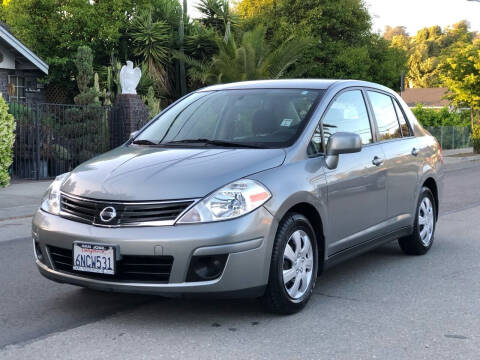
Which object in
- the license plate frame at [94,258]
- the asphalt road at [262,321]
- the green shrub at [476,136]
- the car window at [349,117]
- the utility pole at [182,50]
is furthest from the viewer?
the utility pole at [182,50]

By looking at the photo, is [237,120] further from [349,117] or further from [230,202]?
[230,202]

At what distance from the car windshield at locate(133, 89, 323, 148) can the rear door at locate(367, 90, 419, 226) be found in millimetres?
1017

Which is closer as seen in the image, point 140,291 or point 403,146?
point 140,291

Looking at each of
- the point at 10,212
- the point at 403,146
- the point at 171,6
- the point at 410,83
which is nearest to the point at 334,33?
the point at 171,6

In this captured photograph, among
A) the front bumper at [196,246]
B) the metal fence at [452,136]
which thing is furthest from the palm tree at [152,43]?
the front bumper at [196,246]

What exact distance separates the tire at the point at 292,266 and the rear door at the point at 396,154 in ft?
4.97

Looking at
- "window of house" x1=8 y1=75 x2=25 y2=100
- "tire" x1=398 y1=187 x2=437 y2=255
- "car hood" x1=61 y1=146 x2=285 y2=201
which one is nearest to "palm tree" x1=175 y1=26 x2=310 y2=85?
"window of house" x1=8 y1=75 x2=25 y2=100

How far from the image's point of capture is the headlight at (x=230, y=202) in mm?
4336

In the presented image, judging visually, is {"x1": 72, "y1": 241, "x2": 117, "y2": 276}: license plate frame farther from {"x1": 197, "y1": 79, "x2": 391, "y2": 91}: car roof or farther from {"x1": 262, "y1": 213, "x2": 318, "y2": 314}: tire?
{"x1": 197, "y1": 79, "x2": 391, "y2": 91}: car roof

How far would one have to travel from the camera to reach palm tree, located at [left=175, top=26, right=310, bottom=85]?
2703cm

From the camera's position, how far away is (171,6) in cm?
3127

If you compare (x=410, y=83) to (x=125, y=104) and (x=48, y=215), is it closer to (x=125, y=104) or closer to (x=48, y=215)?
(x=125, y=104)

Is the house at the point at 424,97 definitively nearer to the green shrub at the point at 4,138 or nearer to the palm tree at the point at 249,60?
the palm tree at the point at 249,60

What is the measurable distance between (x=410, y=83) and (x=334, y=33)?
223 ft
